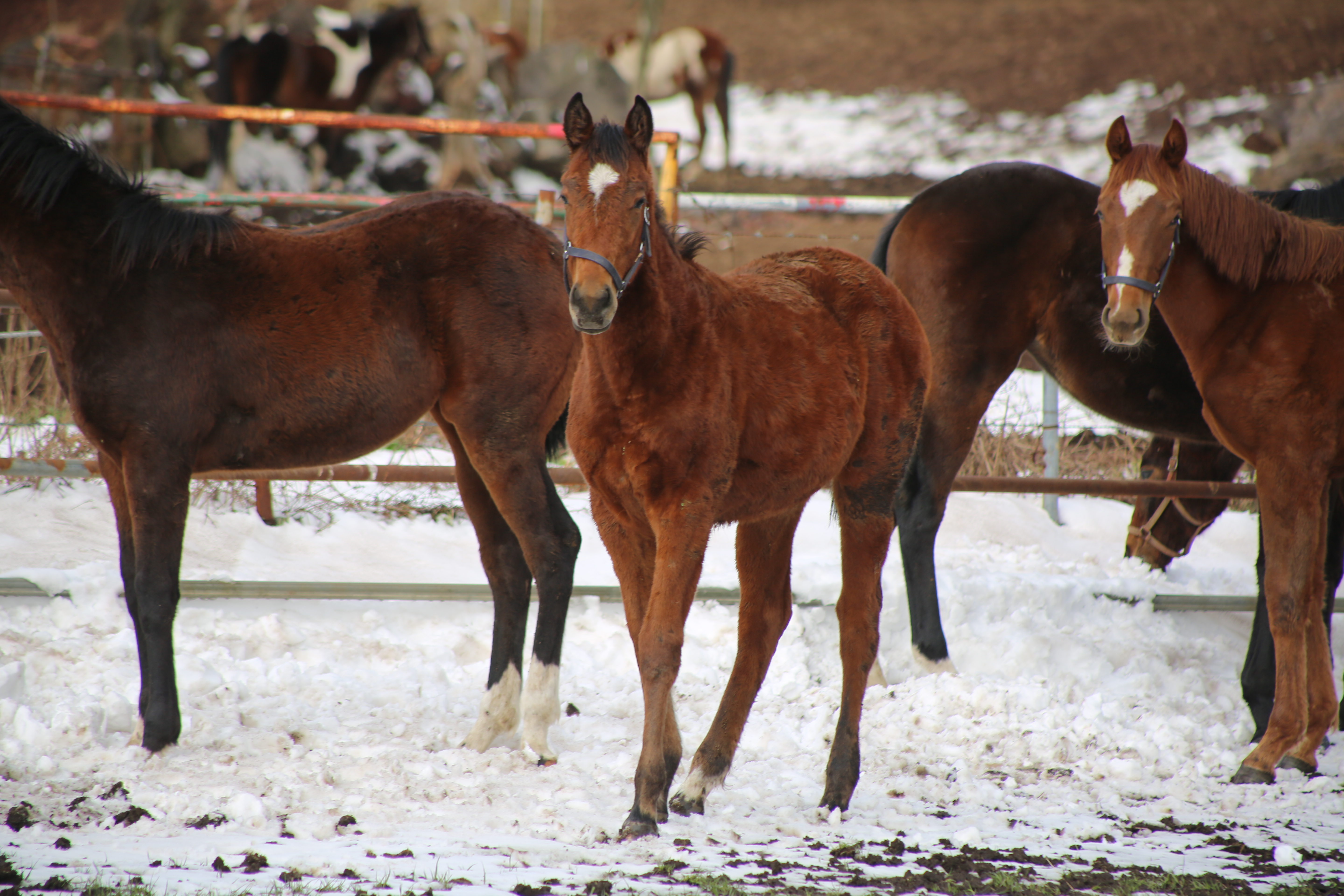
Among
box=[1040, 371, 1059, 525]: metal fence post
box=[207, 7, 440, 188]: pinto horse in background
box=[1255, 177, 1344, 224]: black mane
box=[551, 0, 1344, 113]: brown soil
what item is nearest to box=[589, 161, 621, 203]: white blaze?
box=[1255, 177, 1344, 224]: black mane

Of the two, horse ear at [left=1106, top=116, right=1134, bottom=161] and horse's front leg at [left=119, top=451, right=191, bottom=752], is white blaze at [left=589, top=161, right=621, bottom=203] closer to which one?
horse's front leg at [left=119, top=451, right=191, bottom=752]

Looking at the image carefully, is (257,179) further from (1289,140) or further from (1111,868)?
(1289,140)

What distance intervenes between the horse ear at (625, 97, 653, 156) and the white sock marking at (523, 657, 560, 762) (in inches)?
74.3

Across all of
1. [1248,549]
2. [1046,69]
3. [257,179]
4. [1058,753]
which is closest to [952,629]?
[1058,753]

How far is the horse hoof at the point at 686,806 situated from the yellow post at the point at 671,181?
129 inches

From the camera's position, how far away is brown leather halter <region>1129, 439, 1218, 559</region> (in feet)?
19.5

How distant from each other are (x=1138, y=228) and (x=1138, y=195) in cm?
14

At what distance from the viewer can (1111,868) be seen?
2.78 meters

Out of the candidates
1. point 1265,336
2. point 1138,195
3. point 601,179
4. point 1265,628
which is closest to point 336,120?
point 601,179

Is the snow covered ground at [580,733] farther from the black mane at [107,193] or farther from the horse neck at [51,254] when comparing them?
the black mane at [107,193]

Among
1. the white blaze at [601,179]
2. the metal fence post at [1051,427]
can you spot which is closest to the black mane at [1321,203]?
the metal fence post at [1051,427]

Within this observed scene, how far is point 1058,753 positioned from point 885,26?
86.4 feet

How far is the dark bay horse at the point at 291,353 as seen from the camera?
3.53m

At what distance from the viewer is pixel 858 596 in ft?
11.3
